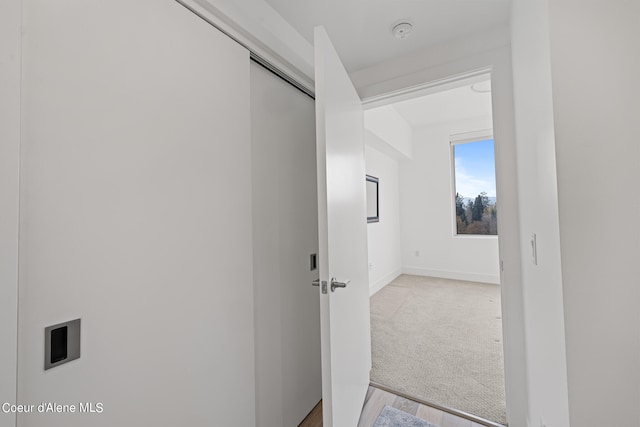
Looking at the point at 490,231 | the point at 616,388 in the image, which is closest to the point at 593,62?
the point at 616,388

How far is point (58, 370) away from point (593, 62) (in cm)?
149

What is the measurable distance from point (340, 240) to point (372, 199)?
111 inches

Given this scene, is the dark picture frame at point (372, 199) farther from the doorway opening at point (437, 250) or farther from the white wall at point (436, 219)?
the white wall at point (436, 219)

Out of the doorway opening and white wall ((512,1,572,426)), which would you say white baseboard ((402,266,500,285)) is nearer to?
the doorway opening

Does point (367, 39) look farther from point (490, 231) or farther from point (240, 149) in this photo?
point (490, 231)

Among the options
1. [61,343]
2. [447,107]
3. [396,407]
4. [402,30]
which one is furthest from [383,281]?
[61,343]

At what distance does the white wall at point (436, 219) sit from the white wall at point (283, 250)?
12.0 ft

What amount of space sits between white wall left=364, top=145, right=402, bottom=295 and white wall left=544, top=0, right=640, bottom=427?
9.54 feet

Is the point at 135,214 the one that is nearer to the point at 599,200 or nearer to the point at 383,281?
the point at 599,200

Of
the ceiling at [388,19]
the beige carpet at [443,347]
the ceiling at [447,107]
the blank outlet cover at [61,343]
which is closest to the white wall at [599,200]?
the ceiling at [388,19]

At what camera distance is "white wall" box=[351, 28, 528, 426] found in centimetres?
144

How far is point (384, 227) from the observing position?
447 cm

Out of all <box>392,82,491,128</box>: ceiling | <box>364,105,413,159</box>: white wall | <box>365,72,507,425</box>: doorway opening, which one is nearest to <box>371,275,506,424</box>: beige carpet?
<box>365,72,507,425</box>: doorway opening

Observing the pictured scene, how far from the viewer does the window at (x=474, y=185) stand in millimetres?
4402
